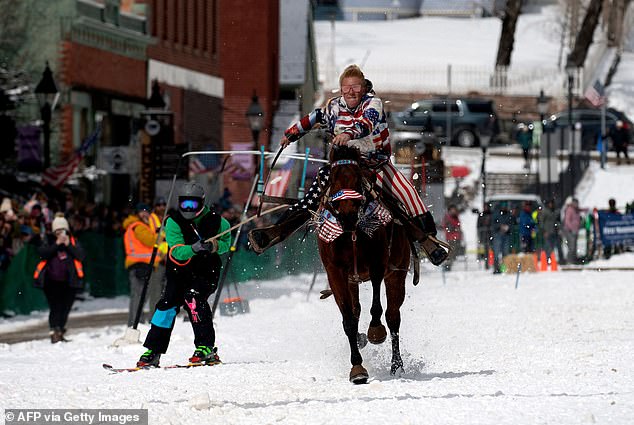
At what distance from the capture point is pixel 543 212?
36094 millimetres

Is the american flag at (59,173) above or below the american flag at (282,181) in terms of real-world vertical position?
below

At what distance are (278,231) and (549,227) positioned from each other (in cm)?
2256

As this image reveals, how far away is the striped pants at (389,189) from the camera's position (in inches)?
510

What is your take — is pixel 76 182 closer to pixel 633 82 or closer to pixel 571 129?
pixel 571 129

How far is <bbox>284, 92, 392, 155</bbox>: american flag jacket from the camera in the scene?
1263 cm

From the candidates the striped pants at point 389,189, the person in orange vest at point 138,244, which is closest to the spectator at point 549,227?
the person in orange vest at point 138,244

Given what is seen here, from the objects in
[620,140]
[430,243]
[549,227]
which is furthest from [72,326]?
[620,140]

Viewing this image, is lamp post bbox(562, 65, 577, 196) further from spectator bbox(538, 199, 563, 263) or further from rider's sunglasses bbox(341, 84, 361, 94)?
rider's sunglasses bbox(341, 84, 361, 94)

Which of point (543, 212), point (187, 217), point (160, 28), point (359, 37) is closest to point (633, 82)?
point (359, 37)

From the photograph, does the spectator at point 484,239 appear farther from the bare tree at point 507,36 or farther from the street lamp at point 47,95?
the bare tree at point 507,36

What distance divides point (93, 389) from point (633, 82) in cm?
6823

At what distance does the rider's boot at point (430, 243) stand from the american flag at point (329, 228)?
1.21 meters

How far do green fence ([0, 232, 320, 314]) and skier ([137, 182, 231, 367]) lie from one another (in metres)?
9.28

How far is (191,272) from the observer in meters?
14.3
